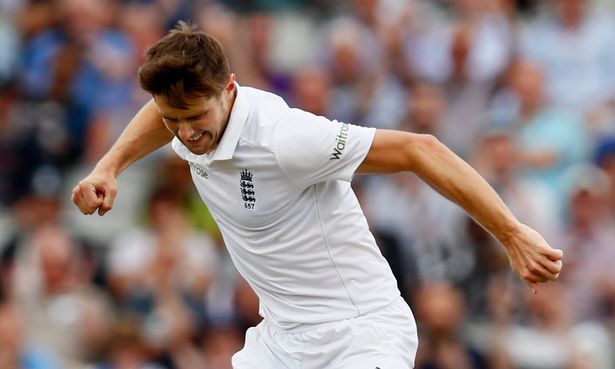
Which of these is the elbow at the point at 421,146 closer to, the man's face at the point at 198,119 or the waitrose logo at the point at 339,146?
the waitrose logo at the point at 339,146

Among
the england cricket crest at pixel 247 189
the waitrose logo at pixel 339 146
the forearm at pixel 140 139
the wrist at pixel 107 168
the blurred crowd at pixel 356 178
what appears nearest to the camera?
the waitrose logo at pixel 339 146

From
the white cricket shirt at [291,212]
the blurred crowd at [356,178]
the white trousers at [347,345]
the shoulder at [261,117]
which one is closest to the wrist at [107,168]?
the white cricket shirt at [291,212]

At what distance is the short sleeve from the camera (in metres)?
4.57

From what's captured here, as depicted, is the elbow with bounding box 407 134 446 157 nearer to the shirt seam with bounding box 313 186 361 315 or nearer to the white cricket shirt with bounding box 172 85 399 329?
the white cricket shirt with bounding box 172 85 399 329

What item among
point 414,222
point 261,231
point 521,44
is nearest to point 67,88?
point 414,222

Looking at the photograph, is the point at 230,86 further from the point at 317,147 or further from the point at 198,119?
the point at 317,147

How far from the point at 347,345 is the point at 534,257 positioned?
0.76 m

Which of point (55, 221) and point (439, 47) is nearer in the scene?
point (55, 221)

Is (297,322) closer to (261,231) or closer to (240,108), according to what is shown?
(261,231)

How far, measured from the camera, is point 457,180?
4570mm

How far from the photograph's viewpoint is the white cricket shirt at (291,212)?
15.2ft

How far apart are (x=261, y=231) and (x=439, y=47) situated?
19.3 ft

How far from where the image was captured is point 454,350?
842cm

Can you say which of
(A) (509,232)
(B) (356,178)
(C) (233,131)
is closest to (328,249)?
(C) (233,131)
